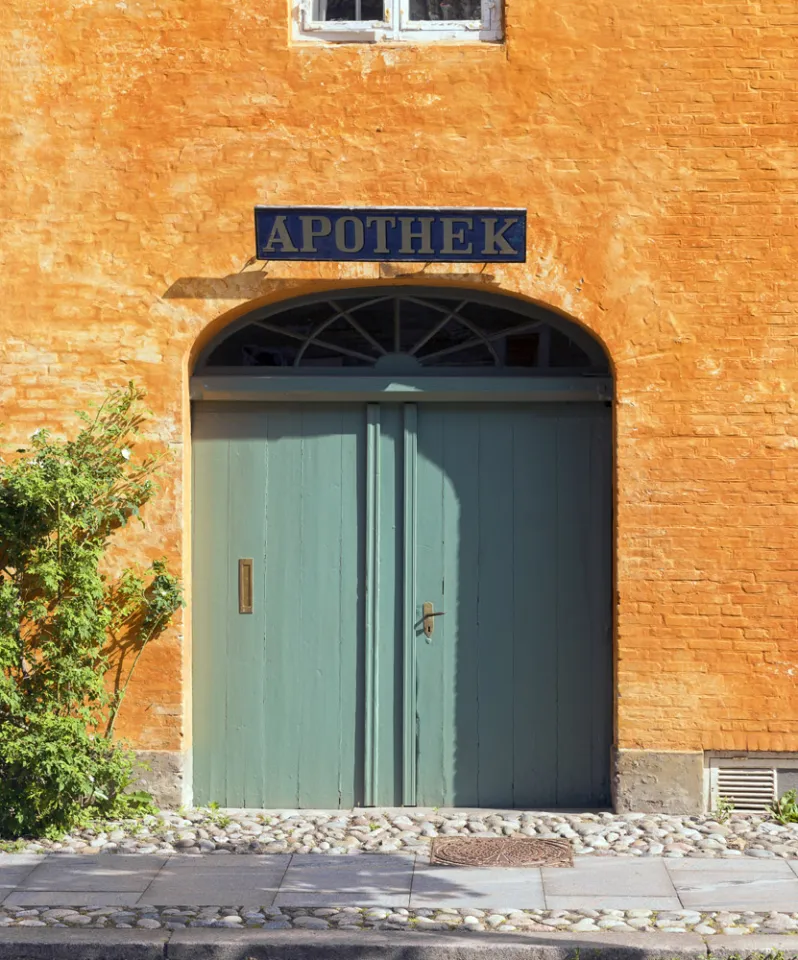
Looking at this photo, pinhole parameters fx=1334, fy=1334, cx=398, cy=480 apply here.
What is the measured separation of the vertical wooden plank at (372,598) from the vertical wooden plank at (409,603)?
0.17 metres

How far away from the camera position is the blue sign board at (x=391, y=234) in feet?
25.7

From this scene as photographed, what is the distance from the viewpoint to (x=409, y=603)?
820 cm

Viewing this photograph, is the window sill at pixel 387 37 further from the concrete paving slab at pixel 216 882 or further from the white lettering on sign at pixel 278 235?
the concrete paving slab at pixel 216 882

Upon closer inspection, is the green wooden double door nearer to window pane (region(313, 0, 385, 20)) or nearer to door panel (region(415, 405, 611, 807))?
door panel (region(415, 405, 611, 807))

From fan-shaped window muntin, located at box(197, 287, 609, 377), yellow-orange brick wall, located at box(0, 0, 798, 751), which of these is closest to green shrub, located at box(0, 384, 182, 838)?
yellow-orange brick wall, located at box(0, 0, 798, 751)

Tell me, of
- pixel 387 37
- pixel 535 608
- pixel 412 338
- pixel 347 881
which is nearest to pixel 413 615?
pixel 535 608

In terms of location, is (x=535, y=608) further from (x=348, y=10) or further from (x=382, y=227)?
(x=348, y=10)

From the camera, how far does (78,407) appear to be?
8.01 meters

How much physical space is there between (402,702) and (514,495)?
145cm

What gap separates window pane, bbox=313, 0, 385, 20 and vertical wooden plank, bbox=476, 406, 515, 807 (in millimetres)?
2537

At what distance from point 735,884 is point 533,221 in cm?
387

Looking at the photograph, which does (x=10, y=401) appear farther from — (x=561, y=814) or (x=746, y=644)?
(x=746, y=644)

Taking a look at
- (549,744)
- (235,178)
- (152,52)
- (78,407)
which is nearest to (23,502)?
(78,407)

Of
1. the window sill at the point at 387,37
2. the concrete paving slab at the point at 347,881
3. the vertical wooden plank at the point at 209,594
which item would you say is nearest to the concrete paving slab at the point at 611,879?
the concrete paving slab at the point at 347,881
